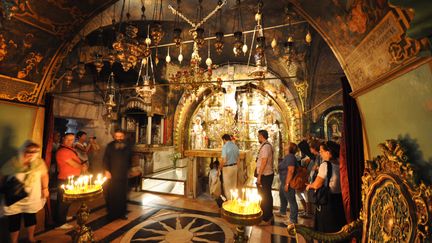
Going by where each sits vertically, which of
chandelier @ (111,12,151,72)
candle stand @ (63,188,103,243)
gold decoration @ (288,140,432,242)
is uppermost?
chandelier @ (111,12,151,72)

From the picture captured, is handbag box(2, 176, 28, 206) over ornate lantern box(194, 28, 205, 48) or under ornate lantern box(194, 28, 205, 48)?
under

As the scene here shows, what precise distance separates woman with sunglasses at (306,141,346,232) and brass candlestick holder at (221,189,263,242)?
1.04 metres

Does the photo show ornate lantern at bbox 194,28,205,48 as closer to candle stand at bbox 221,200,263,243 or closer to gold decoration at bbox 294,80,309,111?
candle stand at bbox 221,200,263,243

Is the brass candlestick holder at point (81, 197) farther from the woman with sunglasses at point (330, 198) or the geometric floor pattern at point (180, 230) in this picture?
the woman with sunglasses at point (330, 198)

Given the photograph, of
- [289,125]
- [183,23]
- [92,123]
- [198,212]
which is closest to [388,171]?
[198,212]

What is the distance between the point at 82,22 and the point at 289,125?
8067mm

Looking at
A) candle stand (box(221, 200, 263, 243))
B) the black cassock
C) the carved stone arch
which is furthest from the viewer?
the carved stone arch

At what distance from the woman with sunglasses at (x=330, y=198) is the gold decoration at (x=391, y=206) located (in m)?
0.90

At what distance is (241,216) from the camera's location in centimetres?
254

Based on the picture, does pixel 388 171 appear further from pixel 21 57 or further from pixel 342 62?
pixel 21 57

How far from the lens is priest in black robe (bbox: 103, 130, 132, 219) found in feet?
15.1

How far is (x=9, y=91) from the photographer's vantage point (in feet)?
11.7

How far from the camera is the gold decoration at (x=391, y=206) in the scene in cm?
130

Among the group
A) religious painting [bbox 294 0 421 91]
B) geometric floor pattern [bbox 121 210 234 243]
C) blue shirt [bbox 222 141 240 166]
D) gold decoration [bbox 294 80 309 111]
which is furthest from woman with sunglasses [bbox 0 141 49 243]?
gold decoration [bbox 294 80 309 111]
